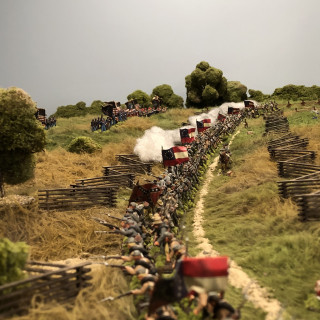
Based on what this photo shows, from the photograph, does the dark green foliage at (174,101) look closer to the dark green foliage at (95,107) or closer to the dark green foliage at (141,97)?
the dark green foliage at (141,97)

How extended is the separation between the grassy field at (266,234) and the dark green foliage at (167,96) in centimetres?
4223


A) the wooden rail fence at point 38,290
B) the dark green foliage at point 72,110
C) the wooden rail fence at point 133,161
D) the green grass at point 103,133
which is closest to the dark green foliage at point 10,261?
the wooden rail fence at point 38,290

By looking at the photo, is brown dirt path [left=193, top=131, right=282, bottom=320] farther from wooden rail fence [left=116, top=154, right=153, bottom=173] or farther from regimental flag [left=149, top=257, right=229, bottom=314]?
wooden rail fence [left=116, top=154, right=153, bottom=173]

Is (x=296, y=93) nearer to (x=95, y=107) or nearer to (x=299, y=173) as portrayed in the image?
(x=95, y=107)

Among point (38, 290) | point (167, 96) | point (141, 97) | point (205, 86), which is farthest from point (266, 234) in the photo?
point (167, 96)

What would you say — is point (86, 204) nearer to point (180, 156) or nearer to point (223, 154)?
point (180, 156)

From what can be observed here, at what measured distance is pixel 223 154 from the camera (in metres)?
21.7

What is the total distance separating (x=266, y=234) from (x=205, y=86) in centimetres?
4788

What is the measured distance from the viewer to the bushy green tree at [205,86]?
5544 centimetres

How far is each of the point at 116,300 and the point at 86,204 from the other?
8.23 m

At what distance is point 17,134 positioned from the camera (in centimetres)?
1302

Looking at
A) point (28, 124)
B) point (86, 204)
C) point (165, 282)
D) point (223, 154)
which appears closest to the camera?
point (165, 282)

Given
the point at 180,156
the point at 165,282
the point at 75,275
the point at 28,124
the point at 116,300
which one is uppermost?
the point at 28,124

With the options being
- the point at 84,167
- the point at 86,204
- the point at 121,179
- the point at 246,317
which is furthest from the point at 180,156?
the point at 246,317
